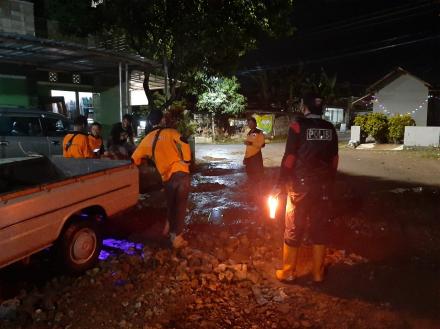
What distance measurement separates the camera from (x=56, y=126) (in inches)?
385

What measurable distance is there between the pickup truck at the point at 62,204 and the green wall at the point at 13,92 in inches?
291

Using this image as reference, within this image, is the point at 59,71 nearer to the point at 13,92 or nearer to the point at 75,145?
the point at 13,92

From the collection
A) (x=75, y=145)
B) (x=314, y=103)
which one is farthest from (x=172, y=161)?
(x=75, y=145)

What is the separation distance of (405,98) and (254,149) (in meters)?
20.9

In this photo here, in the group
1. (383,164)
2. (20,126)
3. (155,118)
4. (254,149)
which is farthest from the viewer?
(383,164)

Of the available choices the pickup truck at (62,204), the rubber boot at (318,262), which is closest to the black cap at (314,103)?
the rubber boot at (318,262)

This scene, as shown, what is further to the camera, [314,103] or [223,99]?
[223,99]

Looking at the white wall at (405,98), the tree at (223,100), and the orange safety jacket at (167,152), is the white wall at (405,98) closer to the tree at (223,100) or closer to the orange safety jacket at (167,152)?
the tree at (223,100)

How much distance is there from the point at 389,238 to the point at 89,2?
9.75 m

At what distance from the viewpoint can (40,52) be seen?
881 cm

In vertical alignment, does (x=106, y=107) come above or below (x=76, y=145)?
above

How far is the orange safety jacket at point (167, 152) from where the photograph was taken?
5.10 metres

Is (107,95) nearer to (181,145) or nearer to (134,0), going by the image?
(134,0)

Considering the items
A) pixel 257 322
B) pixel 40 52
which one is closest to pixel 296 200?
pixel 257 322
